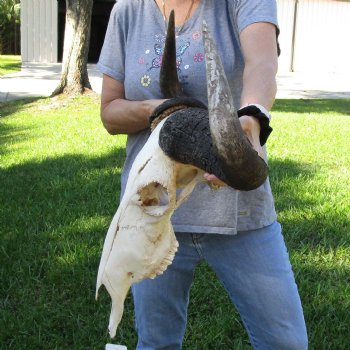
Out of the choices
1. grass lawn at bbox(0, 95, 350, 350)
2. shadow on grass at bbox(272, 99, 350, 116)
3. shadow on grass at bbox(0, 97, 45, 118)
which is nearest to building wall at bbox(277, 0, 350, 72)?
shadow on grass at bbox(272, 99, 350, 116)

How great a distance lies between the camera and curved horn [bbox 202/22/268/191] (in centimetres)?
115

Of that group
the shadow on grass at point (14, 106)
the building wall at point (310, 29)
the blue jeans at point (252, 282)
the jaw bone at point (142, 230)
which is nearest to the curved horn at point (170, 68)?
the jaw bone at point (142, 230)

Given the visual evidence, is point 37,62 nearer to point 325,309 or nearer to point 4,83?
point 4,83

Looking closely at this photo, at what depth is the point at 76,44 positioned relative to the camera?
11430 millimetres

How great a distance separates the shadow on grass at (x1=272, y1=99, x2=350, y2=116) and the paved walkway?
1312mm

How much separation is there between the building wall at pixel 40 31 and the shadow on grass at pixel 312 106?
42.2 ft

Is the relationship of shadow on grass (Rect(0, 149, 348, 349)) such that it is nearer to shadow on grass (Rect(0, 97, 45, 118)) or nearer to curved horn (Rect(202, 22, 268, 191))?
curved horn (Rect(202, 22, 268, 191))

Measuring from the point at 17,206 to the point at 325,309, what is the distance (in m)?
2.73

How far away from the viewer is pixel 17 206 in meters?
5.13

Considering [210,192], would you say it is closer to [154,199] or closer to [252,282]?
[252,282]

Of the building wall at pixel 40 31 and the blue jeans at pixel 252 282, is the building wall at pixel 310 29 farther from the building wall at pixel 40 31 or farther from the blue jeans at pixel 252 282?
the blue jeans at pixel 252 282

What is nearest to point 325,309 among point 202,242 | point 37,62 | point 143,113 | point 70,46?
point 202,242

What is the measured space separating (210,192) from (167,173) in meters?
0.59

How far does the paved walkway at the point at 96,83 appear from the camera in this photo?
1446 centimetres
